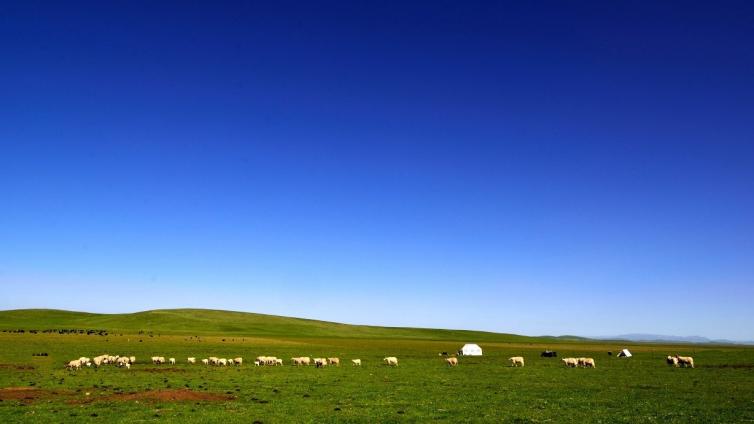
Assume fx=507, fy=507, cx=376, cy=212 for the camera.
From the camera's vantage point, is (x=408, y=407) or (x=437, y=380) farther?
(x=437, y=380)

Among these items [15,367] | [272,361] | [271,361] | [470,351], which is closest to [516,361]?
[470,351]

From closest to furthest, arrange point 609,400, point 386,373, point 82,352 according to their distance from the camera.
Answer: point 609,400 < point 386,373 < point 82,352

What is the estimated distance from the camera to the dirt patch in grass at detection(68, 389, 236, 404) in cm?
2850

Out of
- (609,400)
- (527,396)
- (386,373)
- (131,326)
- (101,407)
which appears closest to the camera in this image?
(101,407)

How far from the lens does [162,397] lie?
29391 millimetres

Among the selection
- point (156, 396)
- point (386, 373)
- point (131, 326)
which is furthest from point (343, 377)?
point (131, 326)

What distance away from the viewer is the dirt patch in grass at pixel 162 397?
28500 millimetres

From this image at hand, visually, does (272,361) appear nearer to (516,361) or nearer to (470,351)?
(516,361)

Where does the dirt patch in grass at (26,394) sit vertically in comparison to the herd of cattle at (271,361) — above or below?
above

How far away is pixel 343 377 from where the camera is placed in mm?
43031

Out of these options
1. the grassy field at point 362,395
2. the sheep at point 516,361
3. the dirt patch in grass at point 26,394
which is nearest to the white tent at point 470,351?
the sheep at point 516,361

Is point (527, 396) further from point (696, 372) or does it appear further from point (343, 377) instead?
point (696, 372)

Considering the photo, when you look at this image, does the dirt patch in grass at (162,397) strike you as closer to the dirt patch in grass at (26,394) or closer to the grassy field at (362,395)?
the grassy field at (362,395)

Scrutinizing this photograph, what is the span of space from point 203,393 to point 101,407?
645 cm
